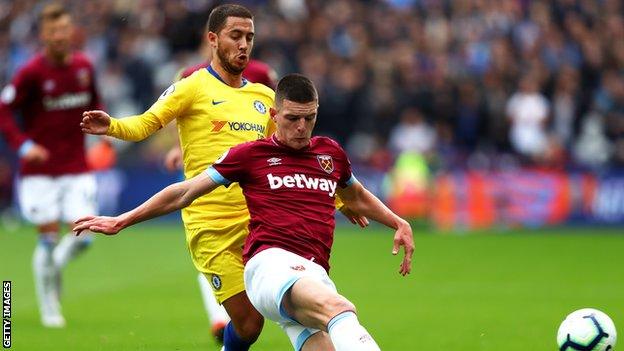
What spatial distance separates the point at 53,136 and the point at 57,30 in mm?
1135

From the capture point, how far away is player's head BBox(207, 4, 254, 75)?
340 inches

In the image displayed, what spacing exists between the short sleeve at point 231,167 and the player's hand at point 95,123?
2.59 feet

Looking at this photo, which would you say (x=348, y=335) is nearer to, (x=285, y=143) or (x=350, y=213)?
(x=285, y=143)

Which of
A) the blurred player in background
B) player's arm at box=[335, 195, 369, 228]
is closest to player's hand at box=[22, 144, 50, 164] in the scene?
the blurred player in background

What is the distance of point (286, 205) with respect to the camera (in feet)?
25.2

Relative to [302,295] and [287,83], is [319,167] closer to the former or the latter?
[287,83]

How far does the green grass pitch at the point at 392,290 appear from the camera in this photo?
11.0 m


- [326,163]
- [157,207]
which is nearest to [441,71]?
[326,163]

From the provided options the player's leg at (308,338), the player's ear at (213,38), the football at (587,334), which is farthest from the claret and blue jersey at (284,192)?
the football at (587,334)

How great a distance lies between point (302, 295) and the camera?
7.08 metres

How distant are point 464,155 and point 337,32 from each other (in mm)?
4433

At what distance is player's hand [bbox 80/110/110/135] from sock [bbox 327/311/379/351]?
2.09 meters

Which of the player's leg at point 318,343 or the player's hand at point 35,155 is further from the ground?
the player's leg at point 318,343

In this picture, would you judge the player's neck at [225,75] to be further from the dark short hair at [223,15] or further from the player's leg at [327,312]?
the player's leg at [327,312]
